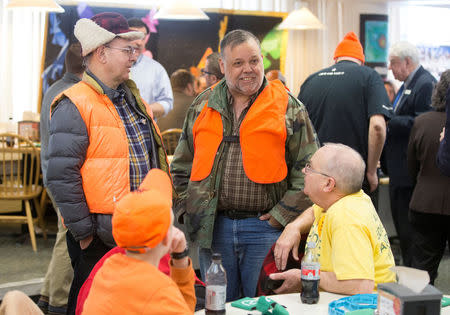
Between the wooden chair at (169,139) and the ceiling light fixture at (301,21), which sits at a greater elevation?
the ceiling light fixture at (301,21)

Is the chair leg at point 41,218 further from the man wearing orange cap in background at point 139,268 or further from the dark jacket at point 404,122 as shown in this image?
the man wearing orange cap in background at point 139,268

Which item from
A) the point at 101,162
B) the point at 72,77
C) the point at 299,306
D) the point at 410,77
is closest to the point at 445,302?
the point at 299,306

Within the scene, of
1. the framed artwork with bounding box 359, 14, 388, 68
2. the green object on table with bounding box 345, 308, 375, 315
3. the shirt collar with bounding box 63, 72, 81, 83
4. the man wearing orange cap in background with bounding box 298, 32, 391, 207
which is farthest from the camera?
the framed artwork with bounding box 359, 14, 388, 68

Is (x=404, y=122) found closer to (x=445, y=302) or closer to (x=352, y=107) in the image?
(x=352, y=107)

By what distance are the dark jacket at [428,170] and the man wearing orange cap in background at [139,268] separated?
2.58 m

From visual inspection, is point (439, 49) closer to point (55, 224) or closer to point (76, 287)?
point (55, 224)

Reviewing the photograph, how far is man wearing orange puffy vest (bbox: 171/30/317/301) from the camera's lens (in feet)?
9.12

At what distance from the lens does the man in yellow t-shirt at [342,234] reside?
2158 millimetres

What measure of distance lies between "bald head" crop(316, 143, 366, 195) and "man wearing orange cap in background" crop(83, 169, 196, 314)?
0.82 meters

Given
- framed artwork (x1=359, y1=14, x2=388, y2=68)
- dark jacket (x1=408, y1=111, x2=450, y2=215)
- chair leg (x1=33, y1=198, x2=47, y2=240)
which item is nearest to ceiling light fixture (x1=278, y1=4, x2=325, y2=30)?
framed artwork (x1=359, y1=14, x2=388, y2=68)

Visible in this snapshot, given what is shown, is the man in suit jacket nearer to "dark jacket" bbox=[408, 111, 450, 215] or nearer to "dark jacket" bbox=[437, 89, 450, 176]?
"dark jacket" bbox=[408, 111, 450, 215]

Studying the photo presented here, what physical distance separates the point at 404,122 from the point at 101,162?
280cm

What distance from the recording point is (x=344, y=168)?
93.2 inches

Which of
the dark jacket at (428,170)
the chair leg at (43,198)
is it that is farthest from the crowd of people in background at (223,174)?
the chair leg at (43,198)
